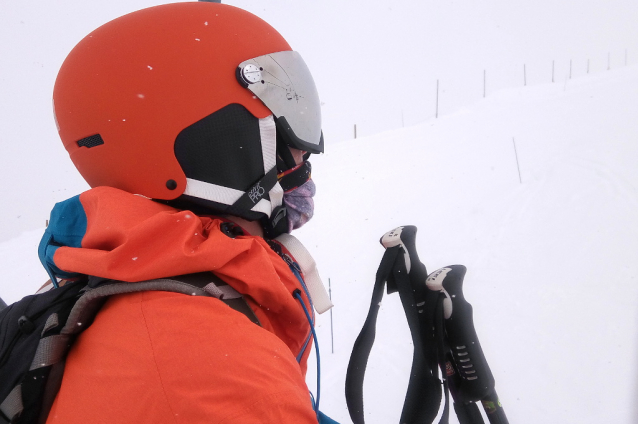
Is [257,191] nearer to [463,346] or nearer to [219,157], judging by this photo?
[219,157]

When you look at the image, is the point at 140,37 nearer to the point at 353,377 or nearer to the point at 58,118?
the point at 58,118

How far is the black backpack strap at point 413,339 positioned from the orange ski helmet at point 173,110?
570 millimetres

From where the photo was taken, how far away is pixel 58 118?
149cm

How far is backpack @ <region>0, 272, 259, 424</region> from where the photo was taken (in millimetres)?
783

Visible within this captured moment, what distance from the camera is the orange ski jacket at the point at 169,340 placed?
Answer: 2.48 ft

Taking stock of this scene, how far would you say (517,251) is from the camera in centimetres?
488

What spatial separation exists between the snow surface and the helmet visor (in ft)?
7.46

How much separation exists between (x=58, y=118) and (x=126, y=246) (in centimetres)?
95

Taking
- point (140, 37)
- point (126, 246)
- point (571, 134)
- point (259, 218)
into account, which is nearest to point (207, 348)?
point (126, 246)

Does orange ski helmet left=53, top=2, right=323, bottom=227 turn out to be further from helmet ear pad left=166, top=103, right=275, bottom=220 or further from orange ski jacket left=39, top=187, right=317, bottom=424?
orange ski jacket left=39, top=187, right=317, bottom=424

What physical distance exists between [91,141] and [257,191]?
66 centimetres

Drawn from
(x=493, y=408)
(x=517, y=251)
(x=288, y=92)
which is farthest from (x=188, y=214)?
(x=517, y=251)

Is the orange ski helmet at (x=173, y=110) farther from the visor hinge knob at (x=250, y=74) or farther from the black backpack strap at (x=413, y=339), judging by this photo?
the black backpack strap at (x=413, y=339)

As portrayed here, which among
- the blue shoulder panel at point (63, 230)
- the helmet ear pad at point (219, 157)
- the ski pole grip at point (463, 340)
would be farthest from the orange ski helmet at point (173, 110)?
the ski pole grip at point (463, 340)
